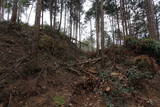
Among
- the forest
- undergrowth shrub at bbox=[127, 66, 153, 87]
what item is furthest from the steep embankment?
undergrowth shrub at bbox=[127, 66, 153, 87]

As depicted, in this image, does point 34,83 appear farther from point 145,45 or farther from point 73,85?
point 145,45

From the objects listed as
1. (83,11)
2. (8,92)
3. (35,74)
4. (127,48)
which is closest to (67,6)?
(83,11)

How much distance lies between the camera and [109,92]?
543cm

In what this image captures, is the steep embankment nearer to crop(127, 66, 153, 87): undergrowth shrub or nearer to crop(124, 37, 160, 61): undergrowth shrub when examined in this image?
crop(127, 66, 153, 87): undergrowth shrub

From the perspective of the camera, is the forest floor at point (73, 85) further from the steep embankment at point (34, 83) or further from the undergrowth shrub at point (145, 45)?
the undergrowth shrub at point (145, 45)

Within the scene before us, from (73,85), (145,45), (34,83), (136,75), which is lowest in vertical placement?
(73,85)

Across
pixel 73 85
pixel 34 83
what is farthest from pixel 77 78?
pixel 34 83

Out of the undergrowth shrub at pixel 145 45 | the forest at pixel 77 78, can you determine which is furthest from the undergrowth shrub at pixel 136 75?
the undergrowth shrub at pixel 145 45

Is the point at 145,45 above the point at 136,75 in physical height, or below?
above

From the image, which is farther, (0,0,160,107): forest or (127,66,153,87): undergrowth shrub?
(127,66,153,87): undergrowth shrub

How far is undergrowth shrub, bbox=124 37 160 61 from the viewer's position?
7.72 metres

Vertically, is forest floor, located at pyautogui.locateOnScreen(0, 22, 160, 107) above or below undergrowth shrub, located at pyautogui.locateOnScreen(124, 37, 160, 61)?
below

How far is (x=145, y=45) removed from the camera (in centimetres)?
796

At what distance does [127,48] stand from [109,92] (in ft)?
14.6
